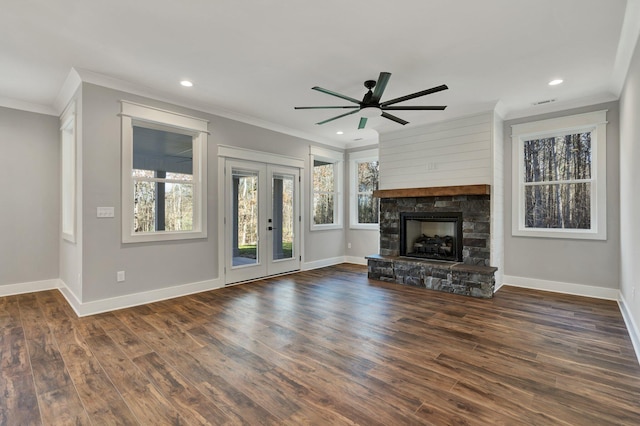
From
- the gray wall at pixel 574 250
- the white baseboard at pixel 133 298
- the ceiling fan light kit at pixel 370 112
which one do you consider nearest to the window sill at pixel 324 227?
the white baseboard at pixel 133 298

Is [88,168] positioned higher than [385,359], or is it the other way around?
[88,168]

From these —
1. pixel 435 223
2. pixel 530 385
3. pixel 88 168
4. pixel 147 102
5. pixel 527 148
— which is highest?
pixel 147 102

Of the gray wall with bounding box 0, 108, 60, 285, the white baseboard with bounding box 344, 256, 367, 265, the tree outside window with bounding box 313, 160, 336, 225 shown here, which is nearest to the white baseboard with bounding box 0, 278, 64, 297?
the gray wall with bounding box 0, 108, 60, 285

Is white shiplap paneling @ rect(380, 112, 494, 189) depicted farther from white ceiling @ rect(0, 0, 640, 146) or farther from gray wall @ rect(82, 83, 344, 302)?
gray wall @ rect(82, 83, 344, 302)

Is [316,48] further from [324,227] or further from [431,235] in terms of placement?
[324,227]

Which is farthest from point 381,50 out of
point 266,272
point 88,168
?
point 266,272

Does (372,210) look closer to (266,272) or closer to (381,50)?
(266,272)

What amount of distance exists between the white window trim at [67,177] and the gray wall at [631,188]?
6.23m

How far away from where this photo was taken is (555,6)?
2445mm

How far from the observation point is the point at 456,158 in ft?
16.5

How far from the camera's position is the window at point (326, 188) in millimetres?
6648

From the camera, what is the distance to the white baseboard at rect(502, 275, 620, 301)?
4.27m

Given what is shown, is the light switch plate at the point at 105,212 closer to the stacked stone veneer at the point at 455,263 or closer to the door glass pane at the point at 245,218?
the door glass pane at the point at 245,218

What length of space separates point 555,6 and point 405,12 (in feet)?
3.87
